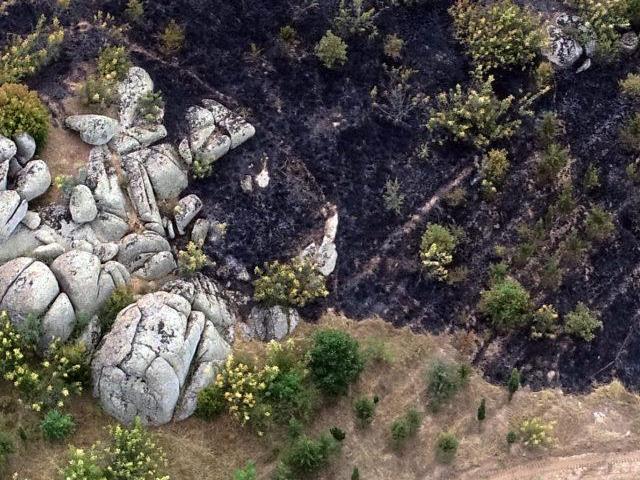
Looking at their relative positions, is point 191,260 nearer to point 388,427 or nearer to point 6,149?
point 6,149

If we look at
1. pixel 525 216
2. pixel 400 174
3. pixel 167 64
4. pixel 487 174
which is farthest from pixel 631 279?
pixel 167 64

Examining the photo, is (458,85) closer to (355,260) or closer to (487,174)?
(487,174)

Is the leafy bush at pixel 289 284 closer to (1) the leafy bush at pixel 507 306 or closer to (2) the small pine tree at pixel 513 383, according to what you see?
(1) the leafy bush at pixel 507 306

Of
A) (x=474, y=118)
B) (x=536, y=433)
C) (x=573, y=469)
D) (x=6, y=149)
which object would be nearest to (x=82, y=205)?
(x=6, y=149)

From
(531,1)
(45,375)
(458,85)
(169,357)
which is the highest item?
(531,1)

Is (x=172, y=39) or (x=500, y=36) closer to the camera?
(x=172, y=39)

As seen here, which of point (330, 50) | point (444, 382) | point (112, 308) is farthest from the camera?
point (330, 50)

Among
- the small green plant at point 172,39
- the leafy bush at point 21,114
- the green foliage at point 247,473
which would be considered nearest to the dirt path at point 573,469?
the green foliage at point 247,473
